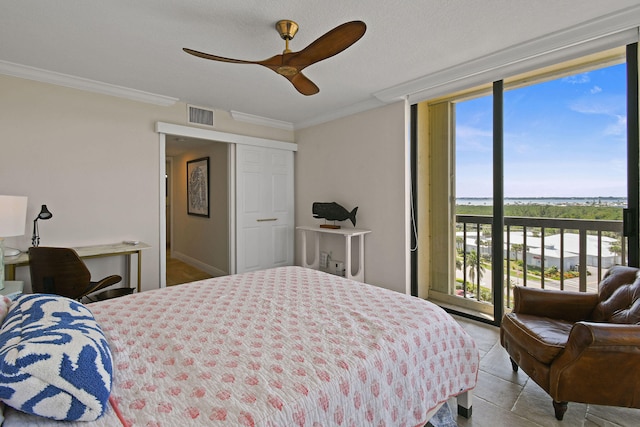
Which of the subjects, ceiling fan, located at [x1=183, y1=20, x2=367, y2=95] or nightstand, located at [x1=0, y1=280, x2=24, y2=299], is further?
nightstand, located at [x1=0, y1=280, x2=24, y2=299]

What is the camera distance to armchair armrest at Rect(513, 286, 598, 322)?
207 cm

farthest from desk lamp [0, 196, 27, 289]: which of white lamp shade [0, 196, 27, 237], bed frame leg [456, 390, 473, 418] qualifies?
bed frame leg [456, 390, 473, 418]

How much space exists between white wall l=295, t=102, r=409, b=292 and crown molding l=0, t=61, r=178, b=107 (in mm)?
2042

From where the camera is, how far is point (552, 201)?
111 inches

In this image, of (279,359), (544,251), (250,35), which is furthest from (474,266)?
(250,35)

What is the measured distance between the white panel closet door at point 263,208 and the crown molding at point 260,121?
363mm

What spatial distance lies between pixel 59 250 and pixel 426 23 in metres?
3.14

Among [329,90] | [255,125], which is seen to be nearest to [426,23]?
[329,90]

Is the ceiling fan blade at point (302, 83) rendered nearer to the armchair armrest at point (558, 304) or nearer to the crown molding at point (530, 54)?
the crown molding at point (530, 54)

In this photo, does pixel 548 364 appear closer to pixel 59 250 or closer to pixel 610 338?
pixel 610 338

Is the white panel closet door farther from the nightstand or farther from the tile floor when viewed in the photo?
the tile floor

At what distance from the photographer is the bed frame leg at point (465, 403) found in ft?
5.60

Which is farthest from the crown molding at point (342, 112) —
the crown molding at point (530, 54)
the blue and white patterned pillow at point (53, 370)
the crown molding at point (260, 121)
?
the blue and white patterned pillow at point (53, 370)

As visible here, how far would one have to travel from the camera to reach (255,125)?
444 centimetres
